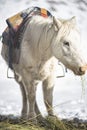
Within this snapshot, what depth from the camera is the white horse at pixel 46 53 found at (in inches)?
122

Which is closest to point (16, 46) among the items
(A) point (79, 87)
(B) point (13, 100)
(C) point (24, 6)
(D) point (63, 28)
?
(D) point (63, 28)

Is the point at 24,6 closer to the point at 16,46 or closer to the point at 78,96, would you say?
the point at 78,96

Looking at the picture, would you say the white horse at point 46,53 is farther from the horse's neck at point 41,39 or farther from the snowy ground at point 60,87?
the snowy ground at point 60,87

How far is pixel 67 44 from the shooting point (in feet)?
10.2

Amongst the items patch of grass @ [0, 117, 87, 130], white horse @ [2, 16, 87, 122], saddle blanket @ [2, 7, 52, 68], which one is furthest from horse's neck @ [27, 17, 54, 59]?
patch of grass @ [0, 117, 87, 130]

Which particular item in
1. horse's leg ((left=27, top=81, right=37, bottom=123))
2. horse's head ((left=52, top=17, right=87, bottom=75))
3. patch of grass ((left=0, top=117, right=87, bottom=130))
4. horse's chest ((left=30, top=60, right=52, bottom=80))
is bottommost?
patch of grass ((left=0, top=117, right=87, bottom=130))

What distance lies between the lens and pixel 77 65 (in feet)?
9.96

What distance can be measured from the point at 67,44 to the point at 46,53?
0.75ft

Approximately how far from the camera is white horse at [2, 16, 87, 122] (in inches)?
122

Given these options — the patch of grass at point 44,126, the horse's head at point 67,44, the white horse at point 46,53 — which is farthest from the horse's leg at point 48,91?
the patch of grass at point 44,126

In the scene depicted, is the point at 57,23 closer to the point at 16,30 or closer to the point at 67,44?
the point at 67,44

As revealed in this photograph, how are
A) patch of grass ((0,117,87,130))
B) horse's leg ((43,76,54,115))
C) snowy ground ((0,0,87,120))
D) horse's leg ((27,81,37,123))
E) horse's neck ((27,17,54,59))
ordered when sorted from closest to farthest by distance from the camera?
patch of grass ((0,117,87,130)) → horse's neck ((27,17,54,59)) → horse's leg ((27,81,37,123)) → horse's leg ((43,76,54,115)) → snowy ground ((0,0,87,120))

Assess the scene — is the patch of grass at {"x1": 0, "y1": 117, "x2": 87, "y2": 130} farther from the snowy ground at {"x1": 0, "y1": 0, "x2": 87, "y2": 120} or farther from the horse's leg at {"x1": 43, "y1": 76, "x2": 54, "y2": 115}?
the horse's leg at {"x1": 43, "y1": 76, "x2": 54, "y2": 115}

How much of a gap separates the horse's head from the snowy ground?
0.14m
